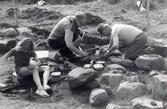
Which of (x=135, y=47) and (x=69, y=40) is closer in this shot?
(x=69, y=40)

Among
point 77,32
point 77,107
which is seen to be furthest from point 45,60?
point 77,107

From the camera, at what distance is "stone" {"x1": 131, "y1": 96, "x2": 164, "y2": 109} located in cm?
571

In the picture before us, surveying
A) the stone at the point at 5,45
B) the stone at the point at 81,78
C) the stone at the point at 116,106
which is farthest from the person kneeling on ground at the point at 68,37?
the stone at the point at 116,106

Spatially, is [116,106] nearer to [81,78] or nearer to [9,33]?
[81,78]

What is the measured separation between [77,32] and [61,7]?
287 inches

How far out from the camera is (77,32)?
27.6 feet

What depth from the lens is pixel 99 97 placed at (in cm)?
628

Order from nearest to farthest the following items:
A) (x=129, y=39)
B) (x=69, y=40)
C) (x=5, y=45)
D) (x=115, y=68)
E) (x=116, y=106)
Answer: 1. (x=116, y=106)
2. (x=115, y=68)
3. (x=69, y=40)
4. (x=129, y=39)
5. (x=5, y=45)

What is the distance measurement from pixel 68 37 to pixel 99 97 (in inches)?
80.5

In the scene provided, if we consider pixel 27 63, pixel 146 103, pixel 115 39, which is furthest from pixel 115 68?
pixel 27 63

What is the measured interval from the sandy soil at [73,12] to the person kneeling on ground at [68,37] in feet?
3.48

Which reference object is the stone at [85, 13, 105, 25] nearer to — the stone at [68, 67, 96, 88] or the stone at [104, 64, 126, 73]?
the stone at [104, 64, 126, 73]

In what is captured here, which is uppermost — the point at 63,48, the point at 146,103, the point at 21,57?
the point at 21,57

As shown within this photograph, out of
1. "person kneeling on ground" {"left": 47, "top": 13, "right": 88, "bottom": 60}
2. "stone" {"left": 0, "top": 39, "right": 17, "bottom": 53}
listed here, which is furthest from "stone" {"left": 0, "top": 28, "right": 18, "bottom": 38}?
"person kneeling on ground" {"left": 47, "top": 13, "right": 88, "bottom": 60}
